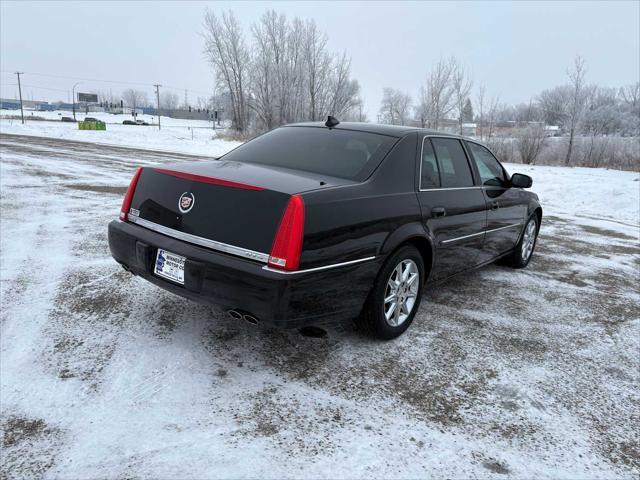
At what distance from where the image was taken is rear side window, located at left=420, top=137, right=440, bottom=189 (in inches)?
144

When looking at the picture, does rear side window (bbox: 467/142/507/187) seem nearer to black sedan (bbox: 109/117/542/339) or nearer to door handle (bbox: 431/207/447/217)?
black sedan (bbox: 109/117/542/339)

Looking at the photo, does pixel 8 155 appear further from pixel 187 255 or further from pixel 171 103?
pixel 171 103

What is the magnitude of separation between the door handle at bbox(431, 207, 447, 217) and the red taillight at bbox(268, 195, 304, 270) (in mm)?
1395

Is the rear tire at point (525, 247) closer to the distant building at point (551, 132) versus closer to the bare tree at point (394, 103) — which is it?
the distant building at point (551, 132)

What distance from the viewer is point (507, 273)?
554 cm

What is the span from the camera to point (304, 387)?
9.13 feet

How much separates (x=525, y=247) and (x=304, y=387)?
4032 millimetres

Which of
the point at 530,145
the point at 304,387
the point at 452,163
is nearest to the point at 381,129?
the point at 452,163

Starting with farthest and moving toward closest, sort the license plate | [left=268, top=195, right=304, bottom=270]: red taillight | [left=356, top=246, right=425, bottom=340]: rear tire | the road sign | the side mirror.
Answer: the road sign, the side mirror, [left=356, top=246, right=425, bottom=340]: rear tire, the license plate, [left=268, top=195, right=304, bottom=270]: red taillight

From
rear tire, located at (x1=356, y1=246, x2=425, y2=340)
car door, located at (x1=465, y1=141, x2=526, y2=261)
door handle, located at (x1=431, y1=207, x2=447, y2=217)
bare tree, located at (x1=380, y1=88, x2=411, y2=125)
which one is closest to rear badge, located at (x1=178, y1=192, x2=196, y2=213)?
rear tire, located at (x1=356, y1=246, x2=425, y2=340)

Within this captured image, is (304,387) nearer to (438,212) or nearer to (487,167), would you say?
(438,212)

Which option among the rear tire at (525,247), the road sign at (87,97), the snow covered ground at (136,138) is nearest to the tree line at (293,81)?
the snow covered ground at (136,138)

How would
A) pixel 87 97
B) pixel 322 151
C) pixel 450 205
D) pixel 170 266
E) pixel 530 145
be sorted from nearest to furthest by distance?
1. pixel 170 266
2. pixel 322 151
3. pixel 450 205
4. pixel 530 145
5. pixel 87 97

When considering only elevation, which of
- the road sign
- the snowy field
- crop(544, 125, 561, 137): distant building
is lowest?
the snowy field
